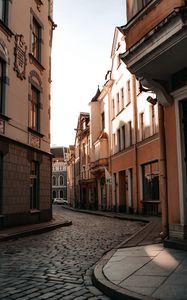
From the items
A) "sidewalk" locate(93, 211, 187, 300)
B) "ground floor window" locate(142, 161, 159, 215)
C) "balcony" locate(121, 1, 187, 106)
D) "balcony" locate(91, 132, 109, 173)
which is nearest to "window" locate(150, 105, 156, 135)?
"ground floor window" locate(142, 161, 159, 215)

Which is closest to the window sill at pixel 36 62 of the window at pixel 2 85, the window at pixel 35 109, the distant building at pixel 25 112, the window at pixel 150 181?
the distant building at pixel 25 112

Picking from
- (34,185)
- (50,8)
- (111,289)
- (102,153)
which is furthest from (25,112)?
(102,153)

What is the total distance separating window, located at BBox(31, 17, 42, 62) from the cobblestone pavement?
458 inches

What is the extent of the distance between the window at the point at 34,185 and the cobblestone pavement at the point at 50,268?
6.82 meters

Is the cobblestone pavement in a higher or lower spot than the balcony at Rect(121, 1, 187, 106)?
lower

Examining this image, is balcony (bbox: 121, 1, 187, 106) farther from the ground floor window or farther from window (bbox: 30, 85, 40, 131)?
the ground floor window

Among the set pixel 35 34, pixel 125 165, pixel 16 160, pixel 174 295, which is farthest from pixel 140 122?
pixel 174 295

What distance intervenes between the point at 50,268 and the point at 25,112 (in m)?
11.6

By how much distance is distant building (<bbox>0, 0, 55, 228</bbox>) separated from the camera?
16.1 metres

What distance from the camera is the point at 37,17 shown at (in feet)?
68.8

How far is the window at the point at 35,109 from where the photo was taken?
2000 cm

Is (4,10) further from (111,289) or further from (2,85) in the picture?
(111,289)

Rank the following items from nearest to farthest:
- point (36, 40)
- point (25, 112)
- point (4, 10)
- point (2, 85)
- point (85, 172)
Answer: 1. point (2, 85)
2. point (4, 10)
3. point (25, 112)
4. point (36, 40)
5. point (85, 172)

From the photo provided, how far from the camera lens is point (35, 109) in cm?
2053
